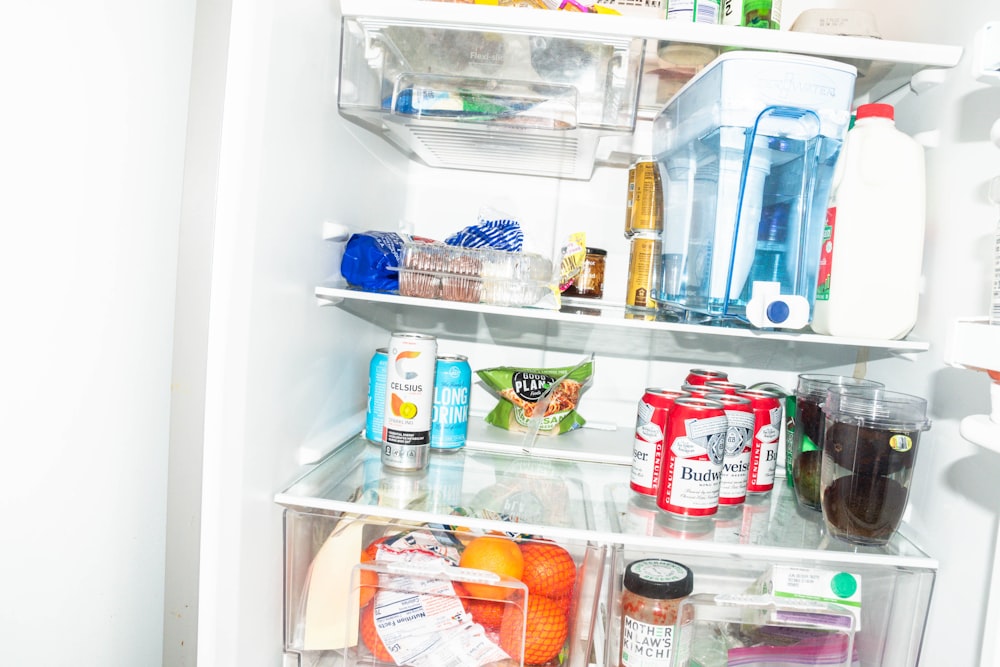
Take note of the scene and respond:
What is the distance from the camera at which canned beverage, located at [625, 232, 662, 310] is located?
1308 millimetres

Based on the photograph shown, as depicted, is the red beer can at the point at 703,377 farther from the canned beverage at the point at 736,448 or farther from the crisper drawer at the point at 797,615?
the crisper drawer at the point at 797,615

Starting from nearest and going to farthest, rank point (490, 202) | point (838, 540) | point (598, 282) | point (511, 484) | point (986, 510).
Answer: point (986, 510)
point (838, 540)
point (511, 484)
point (598, 282)
point (490, 202)

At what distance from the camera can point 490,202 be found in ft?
5.11

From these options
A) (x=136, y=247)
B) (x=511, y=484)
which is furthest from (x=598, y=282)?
(x=136, y=247)

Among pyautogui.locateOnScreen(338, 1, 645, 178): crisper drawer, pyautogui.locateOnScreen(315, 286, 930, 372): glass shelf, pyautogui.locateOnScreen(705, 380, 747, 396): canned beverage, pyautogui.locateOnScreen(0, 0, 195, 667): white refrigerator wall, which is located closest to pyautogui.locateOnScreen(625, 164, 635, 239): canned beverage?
pyautogui.locateOnScreen(315, 286, 930, 372): glass shelf

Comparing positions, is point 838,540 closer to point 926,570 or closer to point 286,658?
point 926,570

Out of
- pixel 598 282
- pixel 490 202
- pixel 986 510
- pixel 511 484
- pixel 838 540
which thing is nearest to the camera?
pixel 986 510

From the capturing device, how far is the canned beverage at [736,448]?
106 centimetres

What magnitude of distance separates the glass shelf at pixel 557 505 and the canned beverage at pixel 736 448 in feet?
0.13

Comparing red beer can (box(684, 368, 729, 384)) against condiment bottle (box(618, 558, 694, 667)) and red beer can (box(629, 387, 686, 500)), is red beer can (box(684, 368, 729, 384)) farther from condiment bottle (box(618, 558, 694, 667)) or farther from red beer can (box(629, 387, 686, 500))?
condiment bottle (box(618, 558, 694, 667))

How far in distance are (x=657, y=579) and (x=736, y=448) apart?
9.7 inches

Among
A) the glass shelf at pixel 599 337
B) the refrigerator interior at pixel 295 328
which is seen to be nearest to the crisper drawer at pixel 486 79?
the refrigerator interior at pixel 295 328

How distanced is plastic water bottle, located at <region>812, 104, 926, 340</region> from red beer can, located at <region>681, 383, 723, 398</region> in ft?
0.67

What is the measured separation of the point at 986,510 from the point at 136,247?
1266mm
